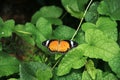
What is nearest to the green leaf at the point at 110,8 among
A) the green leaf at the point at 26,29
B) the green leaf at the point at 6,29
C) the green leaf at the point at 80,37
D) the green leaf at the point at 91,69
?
the green leaf at the point at 80,37

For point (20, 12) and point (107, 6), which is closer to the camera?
point (107, 6)

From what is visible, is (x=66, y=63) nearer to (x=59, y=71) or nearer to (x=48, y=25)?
(x=59, y=71)

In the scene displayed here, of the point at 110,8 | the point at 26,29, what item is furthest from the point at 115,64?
the point at 26,29

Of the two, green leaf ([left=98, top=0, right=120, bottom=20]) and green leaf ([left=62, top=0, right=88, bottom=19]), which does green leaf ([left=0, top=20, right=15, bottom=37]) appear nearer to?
green leaf ([left=62, top=0, right=88, bottom=19])

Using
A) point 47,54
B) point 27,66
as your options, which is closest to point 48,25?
point 47,54

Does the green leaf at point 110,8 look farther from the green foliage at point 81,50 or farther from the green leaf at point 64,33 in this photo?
the green leaf at point 64,33

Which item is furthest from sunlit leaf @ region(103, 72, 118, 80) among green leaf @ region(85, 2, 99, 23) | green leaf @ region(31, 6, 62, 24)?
green leaf @ region(31, 6, 62, 24)
